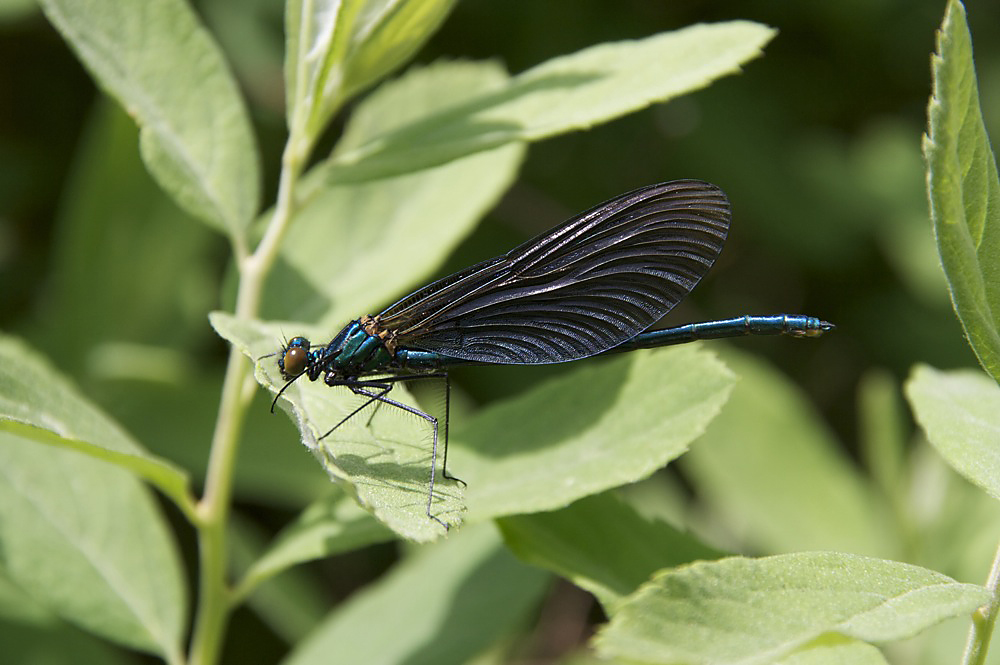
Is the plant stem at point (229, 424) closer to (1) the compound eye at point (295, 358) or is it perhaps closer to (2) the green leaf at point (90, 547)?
(1) the compound eye at point (295, 358)

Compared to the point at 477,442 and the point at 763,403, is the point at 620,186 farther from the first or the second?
the point at 477,442

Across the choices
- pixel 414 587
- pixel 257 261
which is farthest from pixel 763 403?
pixel 257 261

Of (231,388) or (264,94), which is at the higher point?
(264,94)

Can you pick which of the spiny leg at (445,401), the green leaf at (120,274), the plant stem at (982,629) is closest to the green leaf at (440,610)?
the spiny leg at (445,401)

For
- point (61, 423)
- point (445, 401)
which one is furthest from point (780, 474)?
point (61, 423)

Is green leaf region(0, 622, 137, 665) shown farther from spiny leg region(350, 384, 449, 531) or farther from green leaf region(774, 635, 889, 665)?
green leaf region(774, 635, 889, 665)
